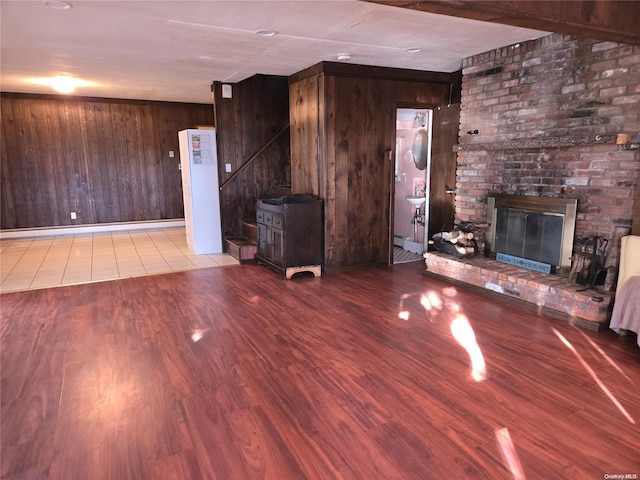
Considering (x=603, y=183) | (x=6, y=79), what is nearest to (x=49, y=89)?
(x=6, y=79)

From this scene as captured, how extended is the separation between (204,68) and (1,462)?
444 centimetres

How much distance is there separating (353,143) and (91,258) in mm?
4098

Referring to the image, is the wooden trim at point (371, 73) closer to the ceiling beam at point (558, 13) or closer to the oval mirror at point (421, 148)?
the oval mirror at point (421, 148)

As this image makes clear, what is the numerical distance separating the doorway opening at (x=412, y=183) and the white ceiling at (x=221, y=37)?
995 millimetres

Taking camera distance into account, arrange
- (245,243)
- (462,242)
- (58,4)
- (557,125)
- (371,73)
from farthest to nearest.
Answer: (245,243), (371,73), (462,242), (557,125), (58,4)

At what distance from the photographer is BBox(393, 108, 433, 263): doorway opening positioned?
19.2ft

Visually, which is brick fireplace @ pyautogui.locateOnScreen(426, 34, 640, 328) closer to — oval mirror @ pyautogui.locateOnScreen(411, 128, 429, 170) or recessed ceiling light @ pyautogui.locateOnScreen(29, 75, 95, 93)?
oval mirror @ pyautogui.locateOnScreen(411, 128, 429, 170)

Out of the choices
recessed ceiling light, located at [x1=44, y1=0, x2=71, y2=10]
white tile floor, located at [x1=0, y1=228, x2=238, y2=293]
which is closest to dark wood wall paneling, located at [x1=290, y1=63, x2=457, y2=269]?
white tile floor, located at [x1=0, y1=228, x2=238, y2=293]

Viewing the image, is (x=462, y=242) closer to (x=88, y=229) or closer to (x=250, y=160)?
(x=250, y=160)

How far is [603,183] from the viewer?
353 centimetres

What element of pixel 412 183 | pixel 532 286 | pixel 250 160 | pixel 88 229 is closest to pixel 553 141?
pixel 532 286

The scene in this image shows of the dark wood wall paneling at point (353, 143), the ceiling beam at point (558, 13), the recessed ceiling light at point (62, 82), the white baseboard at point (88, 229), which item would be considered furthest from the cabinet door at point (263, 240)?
the white baseboard at point (88, 229)

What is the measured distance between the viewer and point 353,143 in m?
5.09

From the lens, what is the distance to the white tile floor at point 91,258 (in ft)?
16.6
